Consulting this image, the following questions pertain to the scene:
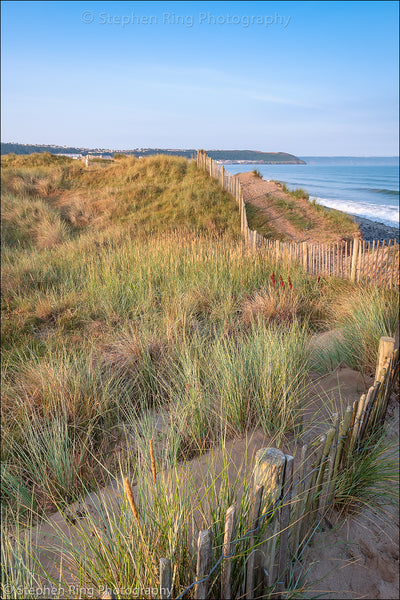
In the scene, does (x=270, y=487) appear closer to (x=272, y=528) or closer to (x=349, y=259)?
(x=272, y=528)

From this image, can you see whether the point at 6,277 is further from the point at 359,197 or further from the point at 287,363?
the point at 359,197

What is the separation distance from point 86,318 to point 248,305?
2500 millimetres

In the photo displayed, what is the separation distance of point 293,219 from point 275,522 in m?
15.1

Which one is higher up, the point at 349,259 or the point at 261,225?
the point at 261,225

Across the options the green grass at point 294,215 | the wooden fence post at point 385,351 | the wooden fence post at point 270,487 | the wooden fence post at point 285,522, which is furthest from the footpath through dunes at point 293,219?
the wooden fence post at point 270,487

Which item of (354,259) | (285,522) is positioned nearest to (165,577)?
(285,522)

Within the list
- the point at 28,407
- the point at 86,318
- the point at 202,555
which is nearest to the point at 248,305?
the point at 86,318

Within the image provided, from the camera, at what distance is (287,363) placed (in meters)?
3.20

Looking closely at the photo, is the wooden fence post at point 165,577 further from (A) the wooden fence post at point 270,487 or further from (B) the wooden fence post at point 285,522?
(B) the wooden fence post at point 285,522

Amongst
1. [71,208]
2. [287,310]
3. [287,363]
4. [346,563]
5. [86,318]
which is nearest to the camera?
[346,563]

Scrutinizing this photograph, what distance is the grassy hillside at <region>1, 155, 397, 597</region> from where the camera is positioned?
8.84 ft

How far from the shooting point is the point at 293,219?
15.8 meters

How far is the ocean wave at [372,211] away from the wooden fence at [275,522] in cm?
2427

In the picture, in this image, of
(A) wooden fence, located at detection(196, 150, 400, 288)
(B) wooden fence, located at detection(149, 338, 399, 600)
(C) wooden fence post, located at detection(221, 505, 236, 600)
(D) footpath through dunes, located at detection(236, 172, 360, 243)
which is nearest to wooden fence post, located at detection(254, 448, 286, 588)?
(B) wooden fence, located at detection(149, 338, 399, 600)
